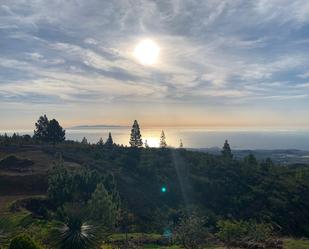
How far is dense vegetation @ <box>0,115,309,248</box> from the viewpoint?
3682 cm

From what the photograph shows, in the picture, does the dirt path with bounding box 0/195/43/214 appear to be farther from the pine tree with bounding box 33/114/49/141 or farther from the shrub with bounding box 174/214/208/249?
the pine tree with bounding box 33/114/49/141

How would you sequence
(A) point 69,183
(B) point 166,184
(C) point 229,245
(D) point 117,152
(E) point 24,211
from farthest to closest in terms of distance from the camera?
1. (D) point 117,152
2. (B) point 166,184
3. (A) point 69,183
4. (E) point 24,211
5. (C) point 229,245

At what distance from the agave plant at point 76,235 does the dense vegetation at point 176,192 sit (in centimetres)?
907

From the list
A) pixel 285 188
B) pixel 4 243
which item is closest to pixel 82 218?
pixel 4 243

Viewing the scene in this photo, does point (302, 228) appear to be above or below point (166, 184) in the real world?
below

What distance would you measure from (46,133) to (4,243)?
7448 centimetres

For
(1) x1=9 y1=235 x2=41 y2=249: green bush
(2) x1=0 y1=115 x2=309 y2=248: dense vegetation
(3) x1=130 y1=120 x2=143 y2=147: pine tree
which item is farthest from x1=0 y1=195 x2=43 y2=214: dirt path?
(3) x1=130 y1=120 x2=143 y2=147: pine tree

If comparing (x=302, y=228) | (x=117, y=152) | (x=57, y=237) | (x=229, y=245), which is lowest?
(x=302, y=228)

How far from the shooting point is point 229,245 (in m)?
31.3

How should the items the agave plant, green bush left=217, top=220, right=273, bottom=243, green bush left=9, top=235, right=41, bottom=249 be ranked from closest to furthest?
green bush left=9, top=235, right=41, bottom=249 → the agave plant → green bush left=217, top=220, right=273, bottom=243

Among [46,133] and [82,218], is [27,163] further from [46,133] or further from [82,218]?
[82,218]

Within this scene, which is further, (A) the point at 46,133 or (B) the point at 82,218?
(A) the point at 46,133

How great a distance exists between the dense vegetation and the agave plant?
907 centimetres

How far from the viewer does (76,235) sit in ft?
68.3
